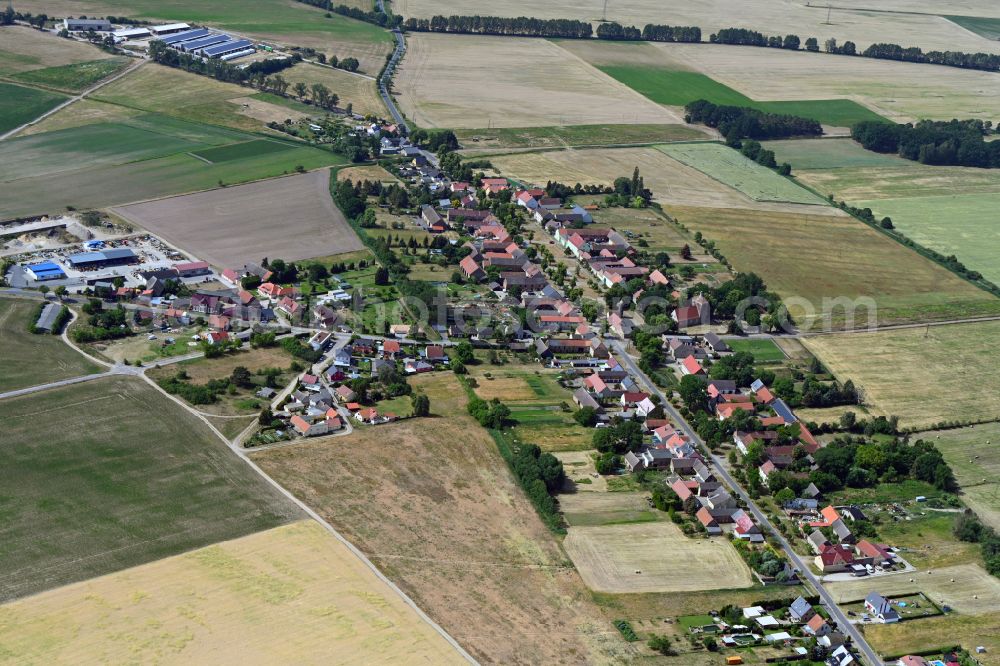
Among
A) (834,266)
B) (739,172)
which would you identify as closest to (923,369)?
(834,266)

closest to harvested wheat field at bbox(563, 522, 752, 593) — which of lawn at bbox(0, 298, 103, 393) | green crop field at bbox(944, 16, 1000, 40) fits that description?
lawn at bbox(0, 298, 103, 393)

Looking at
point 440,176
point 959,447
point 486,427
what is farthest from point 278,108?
point 959,447

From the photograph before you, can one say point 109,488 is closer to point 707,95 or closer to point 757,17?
point 707,95

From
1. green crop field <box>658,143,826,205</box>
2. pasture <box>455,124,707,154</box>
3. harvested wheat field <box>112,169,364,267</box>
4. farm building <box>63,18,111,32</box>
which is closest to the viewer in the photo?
harvested wheat field <box>112,169,364,267</box>

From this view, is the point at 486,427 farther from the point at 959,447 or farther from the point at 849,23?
the point at 849,23

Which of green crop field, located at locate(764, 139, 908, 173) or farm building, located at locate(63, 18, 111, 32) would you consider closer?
green crop field, located at locate(764, 139, 908, 173)

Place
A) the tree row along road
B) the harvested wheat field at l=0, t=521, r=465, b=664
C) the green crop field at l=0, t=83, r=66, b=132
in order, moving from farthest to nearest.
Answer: the green crop field at l=0, t=83, r=66, b=132 → the tree row along road → the harvested wheat field at l=0, t=521, r=465, b=664

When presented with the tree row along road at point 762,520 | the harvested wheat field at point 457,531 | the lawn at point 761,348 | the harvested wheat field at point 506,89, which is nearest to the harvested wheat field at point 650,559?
the harvested wheat field at point 457,531

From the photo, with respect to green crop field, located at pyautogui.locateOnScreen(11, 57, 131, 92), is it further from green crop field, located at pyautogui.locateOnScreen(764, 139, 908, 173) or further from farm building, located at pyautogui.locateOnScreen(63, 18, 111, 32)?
green crop field, located at pyautogui.locateOnScreen(764, 139, 908, 173)
